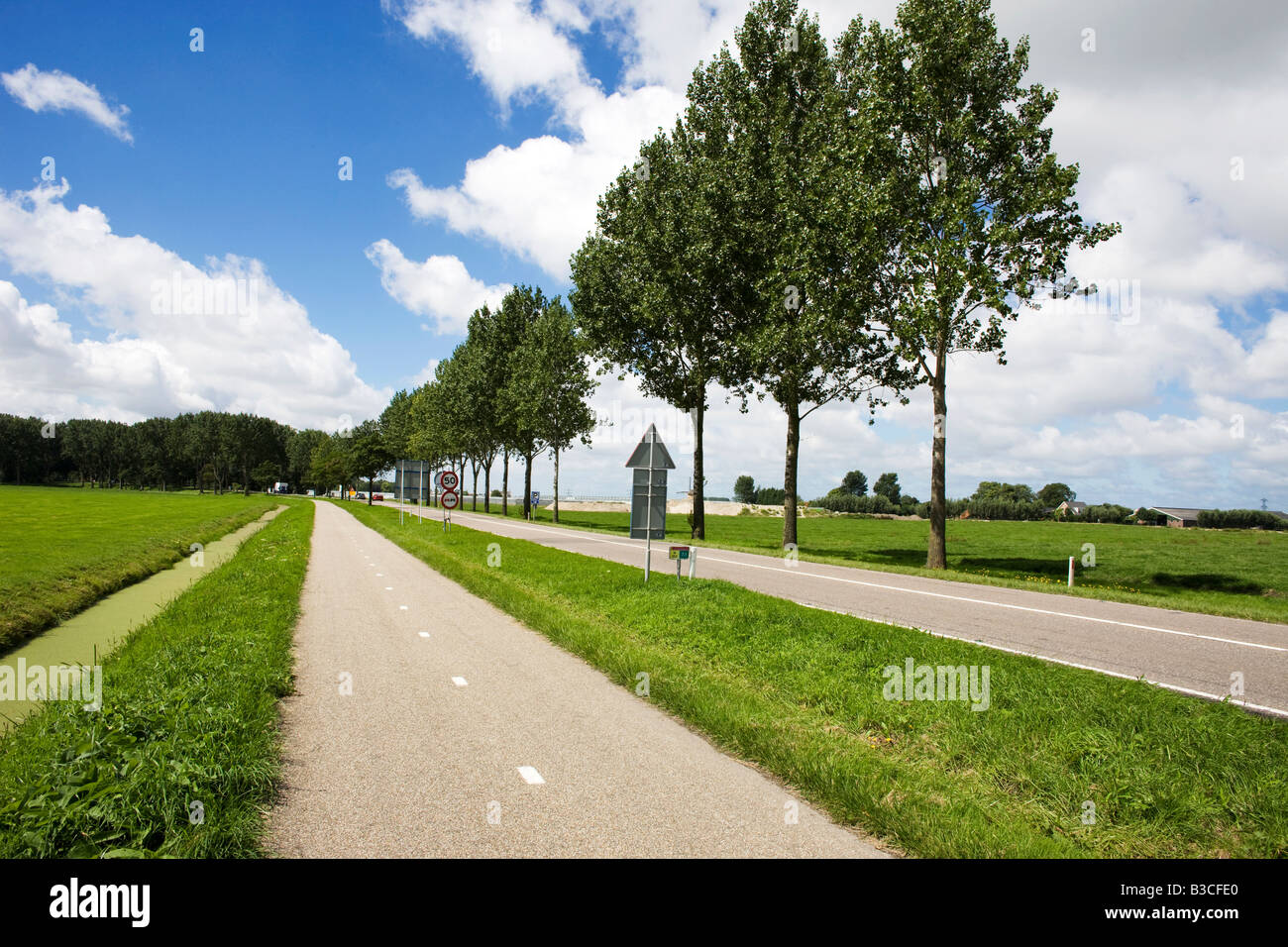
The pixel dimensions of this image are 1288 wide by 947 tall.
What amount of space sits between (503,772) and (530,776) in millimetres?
212

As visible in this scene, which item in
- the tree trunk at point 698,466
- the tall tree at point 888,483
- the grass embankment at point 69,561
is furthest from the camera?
the tall tree at point 888,483

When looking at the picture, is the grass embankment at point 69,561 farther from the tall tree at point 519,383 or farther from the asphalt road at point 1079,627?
the tall tree at point 519,383

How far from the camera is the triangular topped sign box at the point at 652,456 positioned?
13844 mm

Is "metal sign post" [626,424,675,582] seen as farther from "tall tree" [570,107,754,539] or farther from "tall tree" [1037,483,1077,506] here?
"tall tree" [1037,483,1077,506]

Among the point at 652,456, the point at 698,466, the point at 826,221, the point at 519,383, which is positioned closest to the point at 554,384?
the point at 519,383

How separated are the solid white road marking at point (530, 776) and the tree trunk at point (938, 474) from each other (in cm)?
1966

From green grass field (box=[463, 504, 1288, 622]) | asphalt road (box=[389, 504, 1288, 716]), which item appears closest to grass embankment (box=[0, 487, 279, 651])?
asphalt road (box=[389, 504, 1288, 716])

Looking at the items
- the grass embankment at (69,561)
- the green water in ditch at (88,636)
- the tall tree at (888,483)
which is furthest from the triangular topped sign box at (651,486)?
the tall tree at (888,483)

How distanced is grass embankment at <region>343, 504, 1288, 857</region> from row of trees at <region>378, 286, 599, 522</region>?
2916 cm

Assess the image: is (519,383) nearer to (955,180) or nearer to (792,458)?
(792,458)

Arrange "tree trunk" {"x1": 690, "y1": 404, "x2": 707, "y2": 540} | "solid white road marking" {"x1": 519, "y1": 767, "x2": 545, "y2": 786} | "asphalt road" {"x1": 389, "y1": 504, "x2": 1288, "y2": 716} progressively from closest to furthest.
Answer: "solid white road marking" {"x1": 519, "y1": 767, "x2": 545, "y2": 786} < "asphalt road" {"x1": 389, "y1": 504, "x2": 1288, "y2": 716} < "tree trunk" {"x1": 690, "y1": 404, "x2": 707, "y2": 540}

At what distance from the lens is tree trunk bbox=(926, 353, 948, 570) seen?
22.7m
